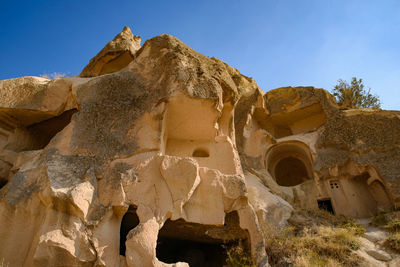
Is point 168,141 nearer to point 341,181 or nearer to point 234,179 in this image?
point 234,179

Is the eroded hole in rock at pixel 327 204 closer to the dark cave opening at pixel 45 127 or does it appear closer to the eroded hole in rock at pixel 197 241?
the eroded hole in rock at pixel 197 241

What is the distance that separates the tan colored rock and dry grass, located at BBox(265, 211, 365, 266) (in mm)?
7860

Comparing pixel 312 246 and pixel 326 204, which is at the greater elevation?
pixel 326 204

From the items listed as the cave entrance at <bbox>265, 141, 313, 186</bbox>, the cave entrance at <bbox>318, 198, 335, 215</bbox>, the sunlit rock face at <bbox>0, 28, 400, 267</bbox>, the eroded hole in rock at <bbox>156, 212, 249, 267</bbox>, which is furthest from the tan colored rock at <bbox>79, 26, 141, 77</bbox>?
the cave entrance at <bbox>318, 198, 335, 215</bbox>

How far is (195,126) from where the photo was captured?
690 centimetres

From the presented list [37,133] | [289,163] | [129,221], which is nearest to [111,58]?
[37,133]

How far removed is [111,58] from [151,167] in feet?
20.0

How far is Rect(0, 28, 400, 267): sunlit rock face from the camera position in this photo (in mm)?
4414

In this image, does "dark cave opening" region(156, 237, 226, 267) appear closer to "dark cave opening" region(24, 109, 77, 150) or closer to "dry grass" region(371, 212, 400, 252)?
"dry grass" region(371, 212, 400, 252)

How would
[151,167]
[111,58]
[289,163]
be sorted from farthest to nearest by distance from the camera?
[289,163] < [111,58] < [151,167]

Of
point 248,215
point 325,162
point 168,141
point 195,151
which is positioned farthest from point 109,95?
point 325,162

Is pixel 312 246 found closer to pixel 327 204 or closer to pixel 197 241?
pixel 197 241

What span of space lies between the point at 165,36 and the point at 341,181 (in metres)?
7.78

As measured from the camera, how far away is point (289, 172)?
12.6m
